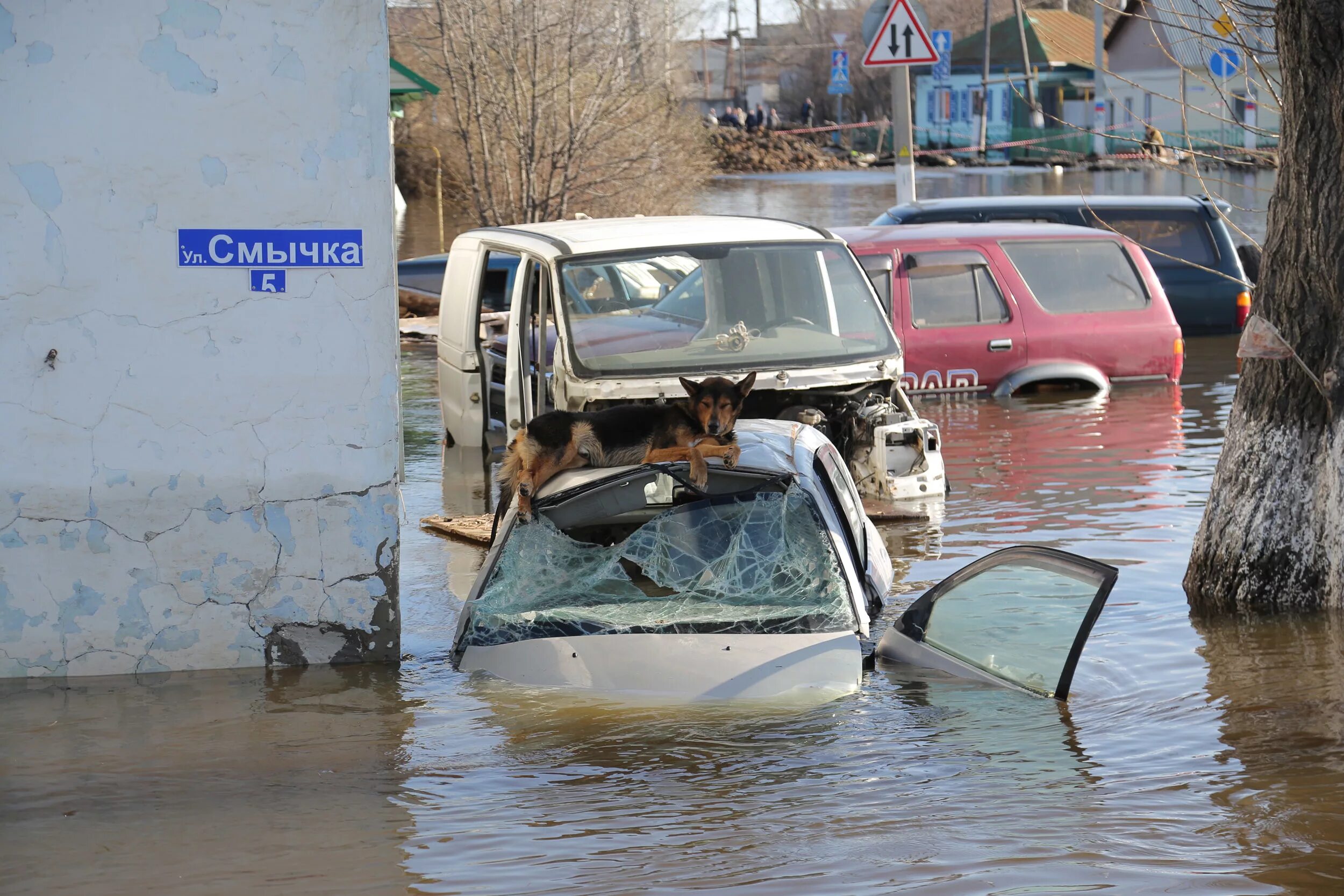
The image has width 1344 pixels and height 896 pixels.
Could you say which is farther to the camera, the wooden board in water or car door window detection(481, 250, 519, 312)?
car door window detection(481, 250, 519, 312)

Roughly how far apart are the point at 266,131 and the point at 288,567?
1978 mm

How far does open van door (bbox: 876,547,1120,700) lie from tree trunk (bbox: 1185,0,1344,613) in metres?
2.08

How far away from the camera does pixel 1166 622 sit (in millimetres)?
7668

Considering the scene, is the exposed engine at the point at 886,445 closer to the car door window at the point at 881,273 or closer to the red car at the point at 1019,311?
the car door window at the point at 881,273

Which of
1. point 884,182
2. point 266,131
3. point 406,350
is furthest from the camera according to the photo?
point 884,182

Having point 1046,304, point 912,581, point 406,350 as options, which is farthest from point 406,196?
point 912,581

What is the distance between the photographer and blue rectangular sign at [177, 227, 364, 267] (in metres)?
6.67

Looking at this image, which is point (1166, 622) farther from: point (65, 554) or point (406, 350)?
point (406, 350)

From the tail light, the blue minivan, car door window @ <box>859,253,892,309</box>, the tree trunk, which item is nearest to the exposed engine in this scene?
the tree trunk

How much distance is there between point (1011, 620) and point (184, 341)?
3.79 metres

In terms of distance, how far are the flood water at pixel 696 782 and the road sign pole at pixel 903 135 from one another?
306 inches

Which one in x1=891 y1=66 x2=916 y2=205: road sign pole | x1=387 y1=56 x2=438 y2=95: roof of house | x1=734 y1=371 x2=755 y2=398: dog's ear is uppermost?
x1=387 y1=56 x2=438 y2=95: roof of house

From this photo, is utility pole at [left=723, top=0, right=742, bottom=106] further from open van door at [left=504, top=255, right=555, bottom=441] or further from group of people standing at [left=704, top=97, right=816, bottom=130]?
open van door at [left=504, top=255, right=555, bottom=441]

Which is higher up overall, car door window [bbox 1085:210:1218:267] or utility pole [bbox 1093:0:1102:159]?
utility pole [bbox 1093:0:1102:159]
